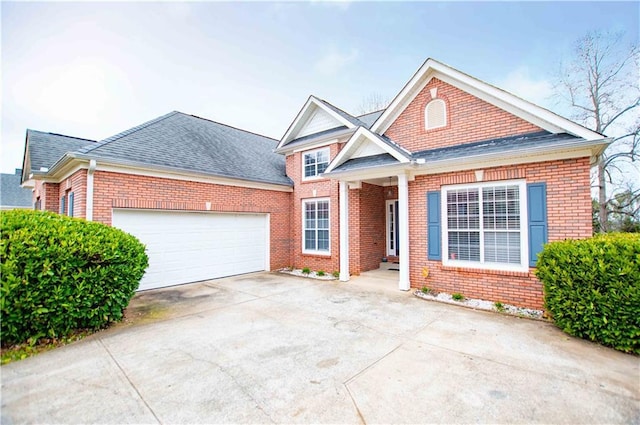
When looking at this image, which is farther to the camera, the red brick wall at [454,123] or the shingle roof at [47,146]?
the shingle roof at [47,146]

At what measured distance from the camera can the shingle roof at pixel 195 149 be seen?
825cm

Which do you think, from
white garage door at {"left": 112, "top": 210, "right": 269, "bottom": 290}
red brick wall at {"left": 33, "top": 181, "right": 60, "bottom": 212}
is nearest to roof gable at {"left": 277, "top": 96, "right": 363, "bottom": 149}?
white garage door at {"left": 112, "top": 210, "right": 269, "bottom": 290}

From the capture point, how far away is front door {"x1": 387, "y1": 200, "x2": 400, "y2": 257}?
1179 centimetres

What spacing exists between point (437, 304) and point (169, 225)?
26.6ft

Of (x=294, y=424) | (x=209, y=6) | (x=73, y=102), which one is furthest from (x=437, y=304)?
(x=73, y=102)

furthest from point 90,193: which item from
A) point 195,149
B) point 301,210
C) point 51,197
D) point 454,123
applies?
point 454,123

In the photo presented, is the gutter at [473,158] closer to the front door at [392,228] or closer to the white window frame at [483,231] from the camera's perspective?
the white window frame at [483,231]

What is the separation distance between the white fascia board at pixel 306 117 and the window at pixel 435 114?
2.77m

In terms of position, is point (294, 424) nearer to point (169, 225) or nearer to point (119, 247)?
point (119, 247)

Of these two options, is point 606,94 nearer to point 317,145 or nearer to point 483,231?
point 483,231

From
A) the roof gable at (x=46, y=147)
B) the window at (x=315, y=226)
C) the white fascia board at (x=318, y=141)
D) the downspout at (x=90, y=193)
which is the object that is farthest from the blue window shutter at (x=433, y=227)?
the roof gable at (x=46, y=147)

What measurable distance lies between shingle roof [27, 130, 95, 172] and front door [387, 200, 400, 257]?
43.7 ft

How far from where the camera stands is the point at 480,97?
25.2 feet

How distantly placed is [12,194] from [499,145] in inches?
1383
